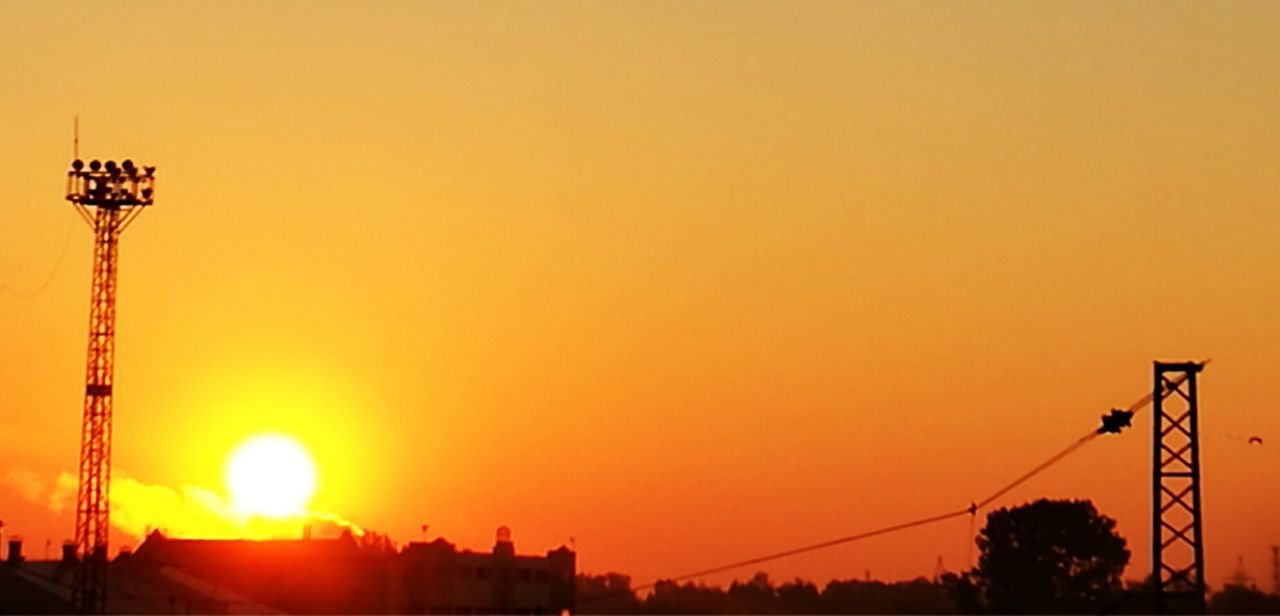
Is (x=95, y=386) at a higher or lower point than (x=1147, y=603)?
higher

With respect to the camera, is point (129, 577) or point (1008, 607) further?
point (1008, 607)

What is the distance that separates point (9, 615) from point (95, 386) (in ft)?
38.8

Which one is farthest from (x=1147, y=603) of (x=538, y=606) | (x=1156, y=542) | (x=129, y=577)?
(x=129, y=577)

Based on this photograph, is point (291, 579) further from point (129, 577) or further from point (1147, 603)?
point (1147, 603)

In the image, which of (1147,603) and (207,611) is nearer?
(1147,603)

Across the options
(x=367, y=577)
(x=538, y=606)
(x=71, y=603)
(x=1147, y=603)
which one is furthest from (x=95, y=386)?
(x=1147, y=603)

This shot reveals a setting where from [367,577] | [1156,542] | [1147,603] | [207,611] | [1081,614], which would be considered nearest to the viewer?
[1156,542]

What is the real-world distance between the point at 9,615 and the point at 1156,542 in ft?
193

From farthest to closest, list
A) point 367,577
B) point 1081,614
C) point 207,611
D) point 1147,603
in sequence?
point 1081,614 → point 367,577 → point 207,611 → point 1147,603

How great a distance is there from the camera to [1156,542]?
79.7 meters

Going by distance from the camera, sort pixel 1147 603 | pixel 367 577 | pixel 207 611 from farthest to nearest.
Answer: pixel 367 577
pixel 207 611
pixel 1147 603

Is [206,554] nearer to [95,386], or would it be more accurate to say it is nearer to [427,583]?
[427,583]

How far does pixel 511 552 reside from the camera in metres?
144

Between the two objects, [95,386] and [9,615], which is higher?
[95,386]
